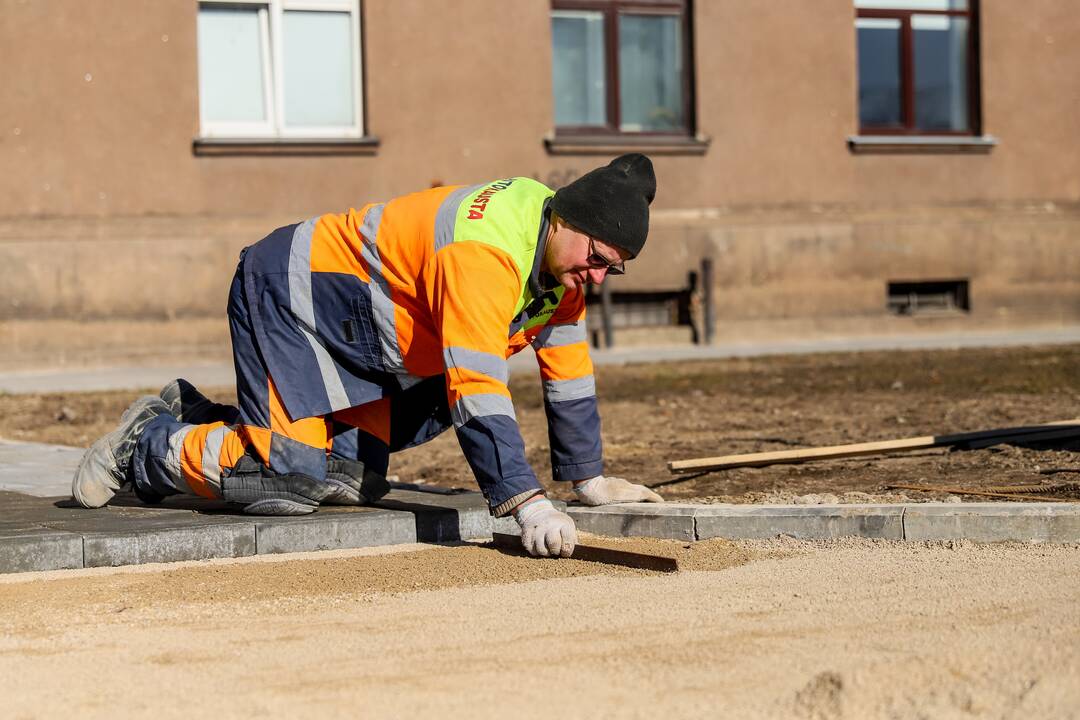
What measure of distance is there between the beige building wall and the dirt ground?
2159mm

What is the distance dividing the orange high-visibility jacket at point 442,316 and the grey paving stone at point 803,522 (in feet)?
1.63

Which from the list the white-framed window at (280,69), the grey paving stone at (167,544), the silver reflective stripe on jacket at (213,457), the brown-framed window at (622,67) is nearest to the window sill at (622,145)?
the brown-framed window at (622,67)

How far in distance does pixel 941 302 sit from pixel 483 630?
1239 centimetres

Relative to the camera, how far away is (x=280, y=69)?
12.9 metres

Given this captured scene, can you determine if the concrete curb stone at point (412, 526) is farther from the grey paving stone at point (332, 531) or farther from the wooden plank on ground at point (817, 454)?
the wooden plank on ground at point (817, 454)

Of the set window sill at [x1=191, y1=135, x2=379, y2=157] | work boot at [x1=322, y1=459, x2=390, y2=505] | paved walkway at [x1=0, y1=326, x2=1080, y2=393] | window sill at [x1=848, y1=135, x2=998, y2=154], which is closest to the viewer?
work boot at [x1=322, y1=459, x2=390, y2=505]

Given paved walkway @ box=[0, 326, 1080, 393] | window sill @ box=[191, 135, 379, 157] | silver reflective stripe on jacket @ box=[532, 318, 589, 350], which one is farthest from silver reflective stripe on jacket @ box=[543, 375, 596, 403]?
window sill @ box=[191, 135, 379, 157]

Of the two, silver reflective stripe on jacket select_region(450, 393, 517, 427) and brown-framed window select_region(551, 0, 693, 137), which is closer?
silver reflective stripe on jacket select_region(450, 393, 517, 427)

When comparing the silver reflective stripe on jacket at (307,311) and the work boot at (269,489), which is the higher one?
the silver reflective stripe on jacket at (307,311)

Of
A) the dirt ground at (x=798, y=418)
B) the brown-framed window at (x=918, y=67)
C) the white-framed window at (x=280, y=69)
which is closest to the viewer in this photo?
the dirt ground at (x=798, y=418)

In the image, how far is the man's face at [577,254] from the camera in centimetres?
427

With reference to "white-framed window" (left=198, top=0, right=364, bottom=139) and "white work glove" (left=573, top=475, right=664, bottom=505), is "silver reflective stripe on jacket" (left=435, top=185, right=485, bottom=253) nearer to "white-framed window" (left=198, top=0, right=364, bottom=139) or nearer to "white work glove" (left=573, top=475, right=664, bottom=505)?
"white work glove" (left=573, top=475, right=664, bottom=505)

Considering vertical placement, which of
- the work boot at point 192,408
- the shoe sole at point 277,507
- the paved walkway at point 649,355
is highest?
the work boot at point 192,408

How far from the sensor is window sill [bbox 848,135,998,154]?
47.1ft
